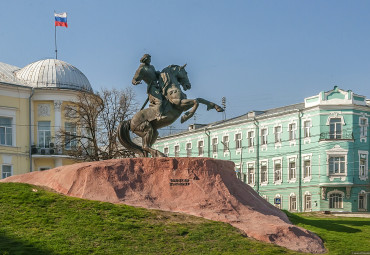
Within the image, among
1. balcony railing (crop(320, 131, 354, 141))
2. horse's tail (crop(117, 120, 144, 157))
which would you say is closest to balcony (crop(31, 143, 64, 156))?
balcony railing (crop(320, 131, 354, 141))

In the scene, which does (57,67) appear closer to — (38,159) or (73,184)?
(38,159)

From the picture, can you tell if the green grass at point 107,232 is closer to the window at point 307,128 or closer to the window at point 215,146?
the window at point 307,128

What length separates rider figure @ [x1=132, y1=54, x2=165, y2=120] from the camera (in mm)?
19344

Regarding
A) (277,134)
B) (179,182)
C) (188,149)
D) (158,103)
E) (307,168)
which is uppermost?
(277,134)

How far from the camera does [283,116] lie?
5281 centimetres

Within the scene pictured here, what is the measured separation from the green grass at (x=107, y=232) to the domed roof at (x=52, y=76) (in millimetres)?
30566

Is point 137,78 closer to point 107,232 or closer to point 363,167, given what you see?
point 107,232

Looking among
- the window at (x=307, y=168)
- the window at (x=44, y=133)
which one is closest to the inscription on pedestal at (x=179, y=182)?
the window at (x=44, y=133)

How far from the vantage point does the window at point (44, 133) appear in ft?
155

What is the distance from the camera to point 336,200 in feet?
161

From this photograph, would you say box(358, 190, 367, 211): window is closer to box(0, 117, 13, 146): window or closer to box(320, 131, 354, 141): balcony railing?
box(320, 131, 354, 141): balcony railing

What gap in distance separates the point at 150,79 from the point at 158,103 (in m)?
0.85

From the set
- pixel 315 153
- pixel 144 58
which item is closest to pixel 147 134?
pixel 144 58

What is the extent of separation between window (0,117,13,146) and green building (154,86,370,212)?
15.8 meters
